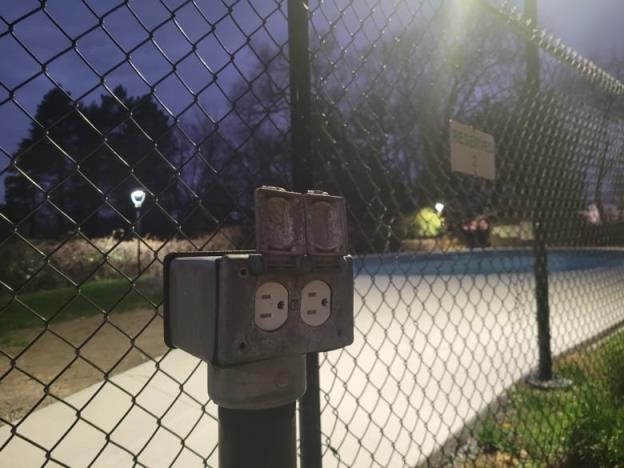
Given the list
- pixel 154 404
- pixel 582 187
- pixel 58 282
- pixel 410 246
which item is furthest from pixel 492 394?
pixel 410 246

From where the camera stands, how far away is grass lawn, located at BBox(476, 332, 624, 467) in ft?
6.99

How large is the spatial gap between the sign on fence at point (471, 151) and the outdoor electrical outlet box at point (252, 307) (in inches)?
60.7

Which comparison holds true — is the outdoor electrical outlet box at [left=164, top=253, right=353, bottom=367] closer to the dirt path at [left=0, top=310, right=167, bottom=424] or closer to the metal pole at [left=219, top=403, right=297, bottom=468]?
the metal pole at [left=219, top=403, right=297, bottom=468]

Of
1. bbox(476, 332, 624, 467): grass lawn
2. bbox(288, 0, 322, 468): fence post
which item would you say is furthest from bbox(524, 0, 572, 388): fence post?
bbox(288, 0, 322, 468): fence post

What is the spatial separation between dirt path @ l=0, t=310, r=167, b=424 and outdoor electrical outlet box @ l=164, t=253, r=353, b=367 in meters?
1.71

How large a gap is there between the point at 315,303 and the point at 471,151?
5.85 ft

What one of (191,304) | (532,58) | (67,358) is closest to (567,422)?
(532,58)

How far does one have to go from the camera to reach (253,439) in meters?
0.91

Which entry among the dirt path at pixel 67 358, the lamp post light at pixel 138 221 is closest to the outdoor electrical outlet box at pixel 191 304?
the lamp post light at pixel 138 221

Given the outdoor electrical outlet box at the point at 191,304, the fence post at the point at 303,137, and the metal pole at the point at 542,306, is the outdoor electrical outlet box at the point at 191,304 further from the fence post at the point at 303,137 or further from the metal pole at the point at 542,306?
the metal pole at the point at 542,306

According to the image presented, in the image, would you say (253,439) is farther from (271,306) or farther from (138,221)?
(138,221)

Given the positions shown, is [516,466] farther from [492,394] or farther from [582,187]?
[582,187]

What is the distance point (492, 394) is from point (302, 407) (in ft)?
7.37

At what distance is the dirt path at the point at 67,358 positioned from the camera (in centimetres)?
339
